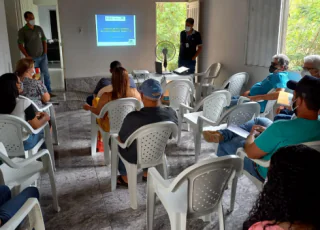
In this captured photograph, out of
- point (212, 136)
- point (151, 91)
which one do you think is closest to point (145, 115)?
point (151, 91)

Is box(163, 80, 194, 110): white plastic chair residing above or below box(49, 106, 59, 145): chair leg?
above

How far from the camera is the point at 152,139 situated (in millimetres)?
2262

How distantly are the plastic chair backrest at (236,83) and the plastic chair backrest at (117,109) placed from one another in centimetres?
213

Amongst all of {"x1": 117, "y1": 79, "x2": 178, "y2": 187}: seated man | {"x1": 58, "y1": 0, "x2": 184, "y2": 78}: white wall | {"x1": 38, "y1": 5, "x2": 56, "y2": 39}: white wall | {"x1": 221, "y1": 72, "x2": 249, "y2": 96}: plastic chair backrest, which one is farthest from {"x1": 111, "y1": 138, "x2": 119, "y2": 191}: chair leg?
{"x1": 38, "y1": 5, "x2": 56, "y2": 39}: white wall

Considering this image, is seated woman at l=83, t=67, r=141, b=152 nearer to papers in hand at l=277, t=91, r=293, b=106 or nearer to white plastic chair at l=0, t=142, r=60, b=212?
white plastic chair at l=0, t=142, r=60, b=212

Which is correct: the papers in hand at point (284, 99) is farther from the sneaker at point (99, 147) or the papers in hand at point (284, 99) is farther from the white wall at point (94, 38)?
the white wall at point (94, 38)

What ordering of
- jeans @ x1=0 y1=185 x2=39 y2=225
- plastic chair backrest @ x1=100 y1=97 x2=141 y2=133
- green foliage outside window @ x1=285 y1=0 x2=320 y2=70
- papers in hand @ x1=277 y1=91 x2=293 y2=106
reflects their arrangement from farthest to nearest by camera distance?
green foliage outside window @ x1=285 y1=0 x2=320 y2=70 → plastic chair backrest @ x1=100 y1=97 x2=141 y2=133 → papers in hand @ x1=277 y1=91 x2=293 y2=106 → jeans @ x1=0 y1=185 x2=39 y2=225

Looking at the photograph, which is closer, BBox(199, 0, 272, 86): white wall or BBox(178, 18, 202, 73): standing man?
BBox(199, 0, 272, 86): white wall

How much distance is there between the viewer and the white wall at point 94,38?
21.6ft

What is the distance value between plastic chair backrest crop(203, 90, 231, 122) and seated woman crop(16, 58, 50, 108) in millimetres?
1785

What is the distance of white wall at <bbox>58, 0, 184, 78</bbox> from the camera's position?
6.57 m

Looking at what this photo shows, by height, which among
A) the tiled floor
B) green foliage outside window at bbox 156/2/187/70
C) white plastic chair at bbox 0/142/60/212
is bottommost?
the tiled floor

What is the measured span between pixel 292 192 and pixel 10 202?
133 cm

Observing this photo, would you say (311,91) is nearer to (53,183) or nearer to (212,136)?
(212,136)
